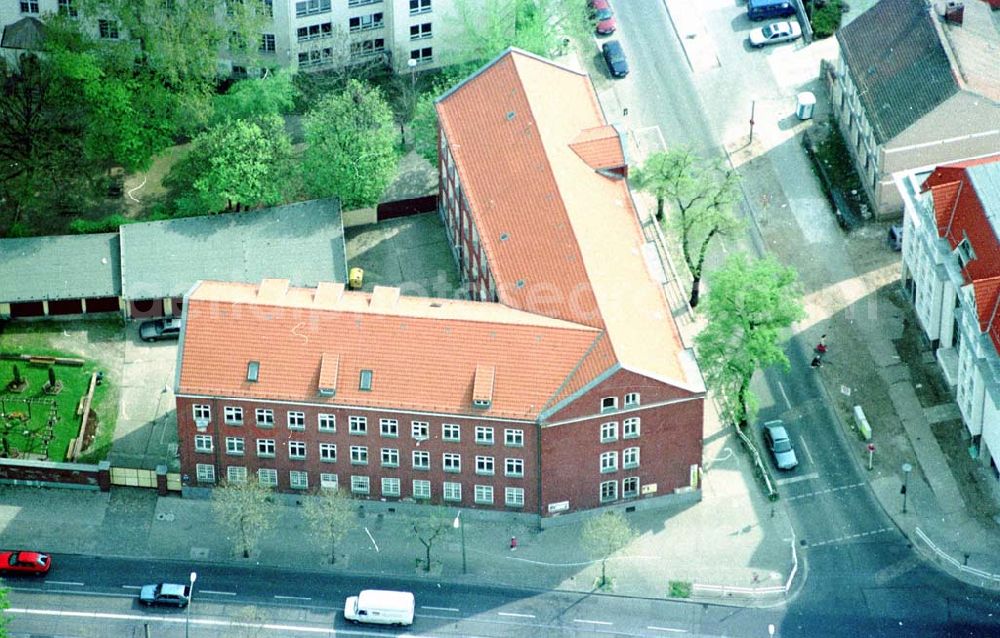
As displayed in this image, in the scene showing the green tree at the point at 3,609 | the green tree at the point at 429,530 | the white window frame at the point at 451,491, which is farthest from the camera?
the white window frame at the point at 451,491

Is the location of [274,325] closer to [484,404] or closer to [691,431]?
[484,404]

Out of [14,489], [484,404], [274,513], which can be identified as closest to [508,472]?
[484,404]

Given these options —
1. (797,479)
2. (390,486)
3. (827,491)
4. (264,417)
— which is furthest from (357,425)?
(827,491)

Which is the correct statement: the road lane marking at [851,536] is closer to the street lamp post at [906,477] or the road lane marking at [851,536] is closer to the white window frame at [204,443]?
the street lamp post at [906,477]

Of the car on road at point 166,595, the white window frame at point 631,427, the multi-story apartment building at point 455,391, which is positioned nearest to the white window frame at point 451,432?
the multi-story apartment building at point 455,391

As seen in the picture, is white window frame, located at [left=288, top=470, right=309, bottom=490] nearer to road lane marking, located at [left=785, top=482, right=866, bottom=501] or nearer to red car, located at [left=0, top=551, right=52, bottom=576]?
red car, located at [left=0, top=551, right=52, bottom=576]

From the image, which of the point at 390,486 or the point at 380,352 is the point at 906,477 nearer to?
the point at 390,486

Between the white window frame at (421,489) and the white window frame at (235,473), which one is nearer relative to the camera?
the white window frame at (421,489)
